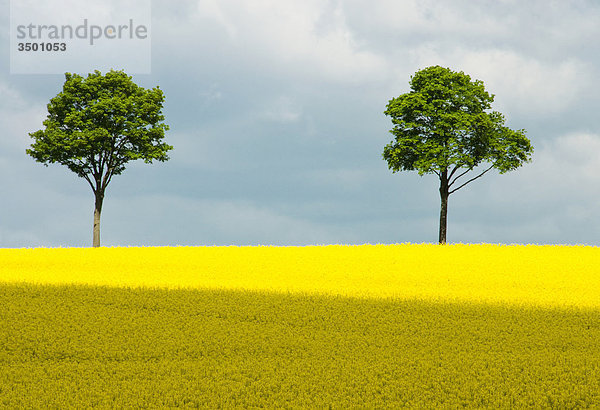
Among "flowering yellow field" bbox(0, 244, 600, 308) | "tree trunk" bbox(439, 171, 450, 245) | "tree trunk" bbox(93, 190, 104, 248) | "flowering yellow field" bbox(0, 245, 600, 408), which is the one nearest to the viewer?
"flowering yellow field" bbox(0, 245, 600, 408)

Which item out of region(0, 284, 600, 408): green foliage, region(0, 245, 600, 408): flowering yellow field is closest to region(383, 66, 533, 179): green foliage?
region(0, 245, 600, 408): flowering yellow field

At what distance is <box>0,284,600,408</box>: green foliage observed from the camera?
10.0 m

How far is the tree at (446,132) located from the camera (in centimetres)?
4125

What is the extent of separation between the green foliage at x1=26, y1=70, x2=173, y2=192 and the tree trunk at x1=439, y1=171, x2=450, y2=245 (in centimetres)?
2130

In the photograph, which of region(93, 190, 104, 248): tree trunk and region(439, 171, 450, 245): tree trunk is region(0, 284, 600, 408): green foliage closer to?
region(439, 171, 450, 245): tree trunk

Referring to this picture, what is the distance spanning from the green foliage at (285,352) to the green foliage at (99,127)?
2662 cm

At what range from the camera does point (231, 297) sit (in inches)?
695

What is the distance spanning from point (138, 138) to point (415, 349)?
35.8 metres

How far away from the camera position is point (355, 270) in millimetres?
25359

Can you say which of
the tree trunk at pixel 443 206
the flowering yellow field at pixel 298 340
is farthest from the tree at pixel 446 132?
the flowering yellow field at pixel 298 340

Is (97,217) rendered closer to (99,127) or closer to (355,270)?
(99,127)

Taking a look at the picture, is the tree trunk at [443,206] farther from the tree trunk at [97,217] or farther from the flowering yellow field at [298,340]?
the tree trunk at [97,217]

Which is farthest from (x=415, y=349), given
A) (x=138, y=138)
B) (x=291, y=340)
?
(x=138, y=138)

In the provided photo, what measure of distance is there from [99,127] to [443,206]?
1020 inches
